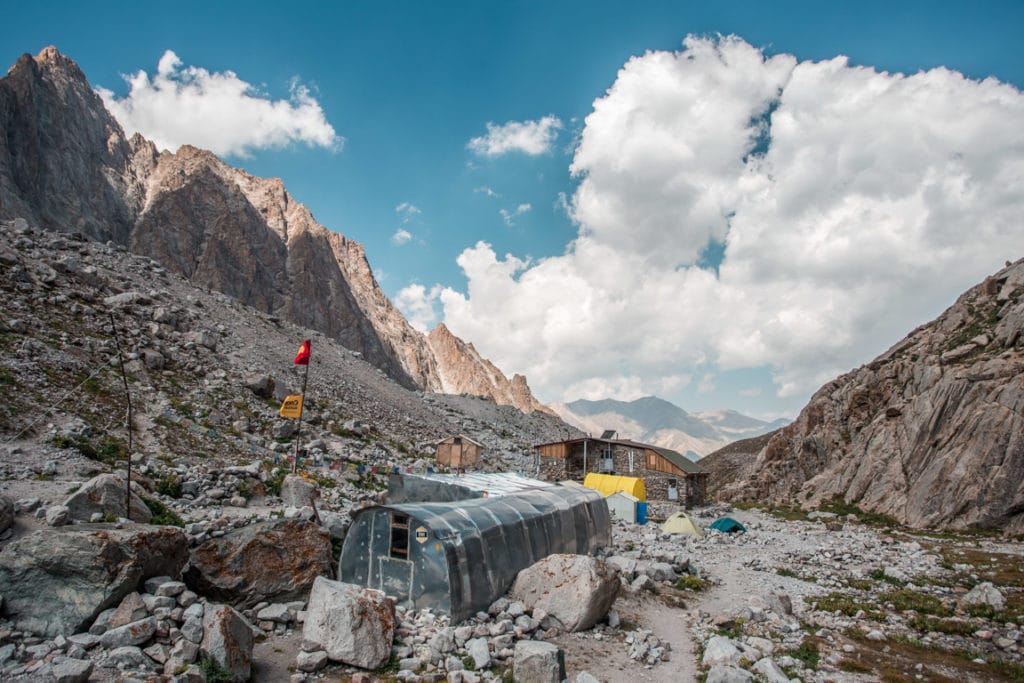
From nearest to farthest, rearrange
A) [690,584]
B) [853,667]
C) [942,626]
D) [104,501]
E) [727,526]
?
[853,667], [104,501], [942,626], [690,584], [727,526]

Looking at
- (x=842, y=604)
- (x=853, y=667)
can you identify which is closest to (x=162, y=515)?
(x=853, y=667)

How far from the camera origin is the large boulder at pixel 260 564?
1365 centimetres

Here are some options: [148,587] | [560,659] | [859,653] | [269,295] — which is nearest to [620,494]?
[859,653]

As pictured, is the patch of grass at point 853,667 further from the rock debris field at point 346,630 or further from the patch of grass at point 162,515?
the patch of grass at point 162,515

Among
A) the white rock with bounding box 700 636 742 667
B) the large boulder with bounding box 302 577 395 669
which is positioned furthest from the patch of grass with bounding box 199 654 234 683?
the white rock with bounding box 700 636 742 667

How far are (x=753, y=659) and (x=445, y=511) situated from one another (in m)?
9.14

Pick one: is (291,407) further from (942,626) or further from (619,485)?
(942,626)

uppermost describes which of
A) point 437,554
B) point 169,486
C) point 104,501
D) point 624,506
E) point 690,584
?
point 169,486

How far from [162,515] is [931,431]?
170 feet

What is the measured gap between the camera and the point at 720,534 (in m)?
35.3

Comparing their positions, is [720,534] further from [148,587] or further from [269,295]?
[269,295]

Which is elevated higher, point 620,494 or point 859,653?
point 620,494

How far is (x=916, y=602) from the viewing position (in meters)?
19.2

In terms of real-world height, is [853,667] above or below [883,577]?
below
